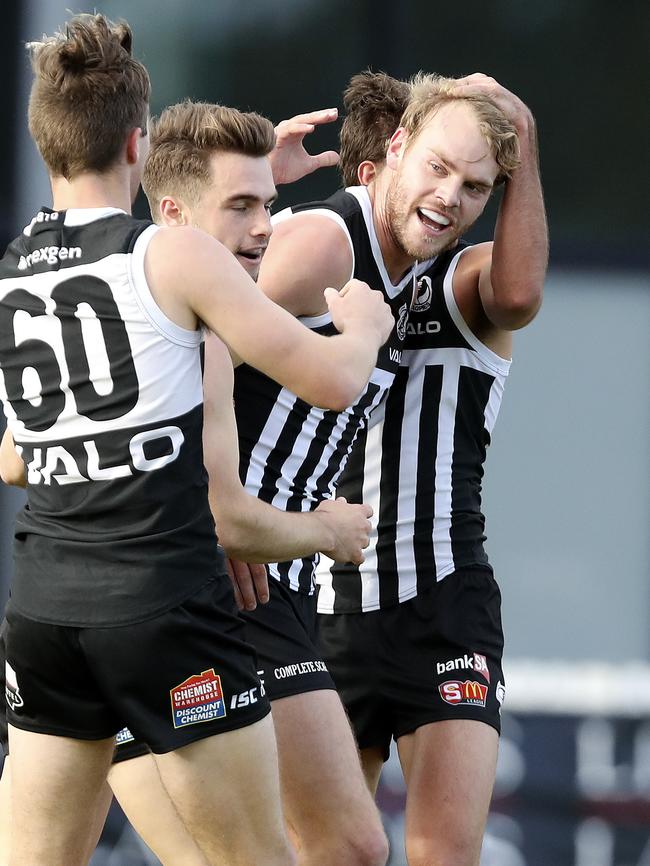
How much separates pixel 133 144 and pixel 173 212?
61 cm

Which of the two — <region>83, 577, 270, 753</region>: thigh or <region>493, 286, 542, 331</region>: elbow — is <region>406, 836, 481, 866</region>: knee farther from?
<region>493, 286, 542, 331</region>: elbow

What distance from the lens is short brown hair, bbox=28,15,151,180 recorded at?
260 cm

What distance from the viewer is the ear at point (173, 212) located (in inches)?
127

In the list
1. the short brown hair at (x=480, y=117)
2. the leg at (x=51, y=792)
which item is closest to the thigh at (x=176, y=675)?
the leg at (x=51, y=792)

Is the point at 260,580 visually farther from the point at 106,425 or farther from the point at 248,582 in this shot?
the point at 106,425

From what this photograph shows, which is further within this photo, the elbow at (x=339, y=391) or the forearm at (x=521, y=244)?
the forearm at (x=521, y=244)

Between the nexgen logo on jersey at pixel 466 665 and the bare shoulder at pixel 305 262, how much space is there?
0.99m

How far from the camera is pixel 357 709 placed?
12.3 feet

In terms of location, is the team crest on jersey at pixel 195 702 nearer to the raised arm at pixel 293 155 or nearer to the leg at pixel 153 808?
the leg at pixel 153 808

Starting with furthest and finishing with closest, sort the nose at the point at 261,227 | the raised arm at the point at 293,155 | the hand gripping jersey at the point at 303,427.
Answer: the raised arm at the point at 293,155 → the hand gripping jersey at the point at 303,427 → the nose at the point at 261,227

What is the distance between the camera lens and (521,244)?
12.1ft

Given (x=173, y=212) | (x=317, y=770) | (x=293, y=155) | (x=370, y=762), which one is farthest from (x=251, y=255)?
(x=370, y=762)

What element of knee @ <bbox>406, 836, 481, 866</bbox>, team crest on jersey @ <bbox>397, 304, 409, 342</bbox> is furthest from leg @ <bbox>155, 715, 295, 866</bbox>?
team crest on jersey @ <bbox>397, 304, 409, 342</bbox>

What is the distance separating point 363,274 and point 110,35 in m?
1.04
